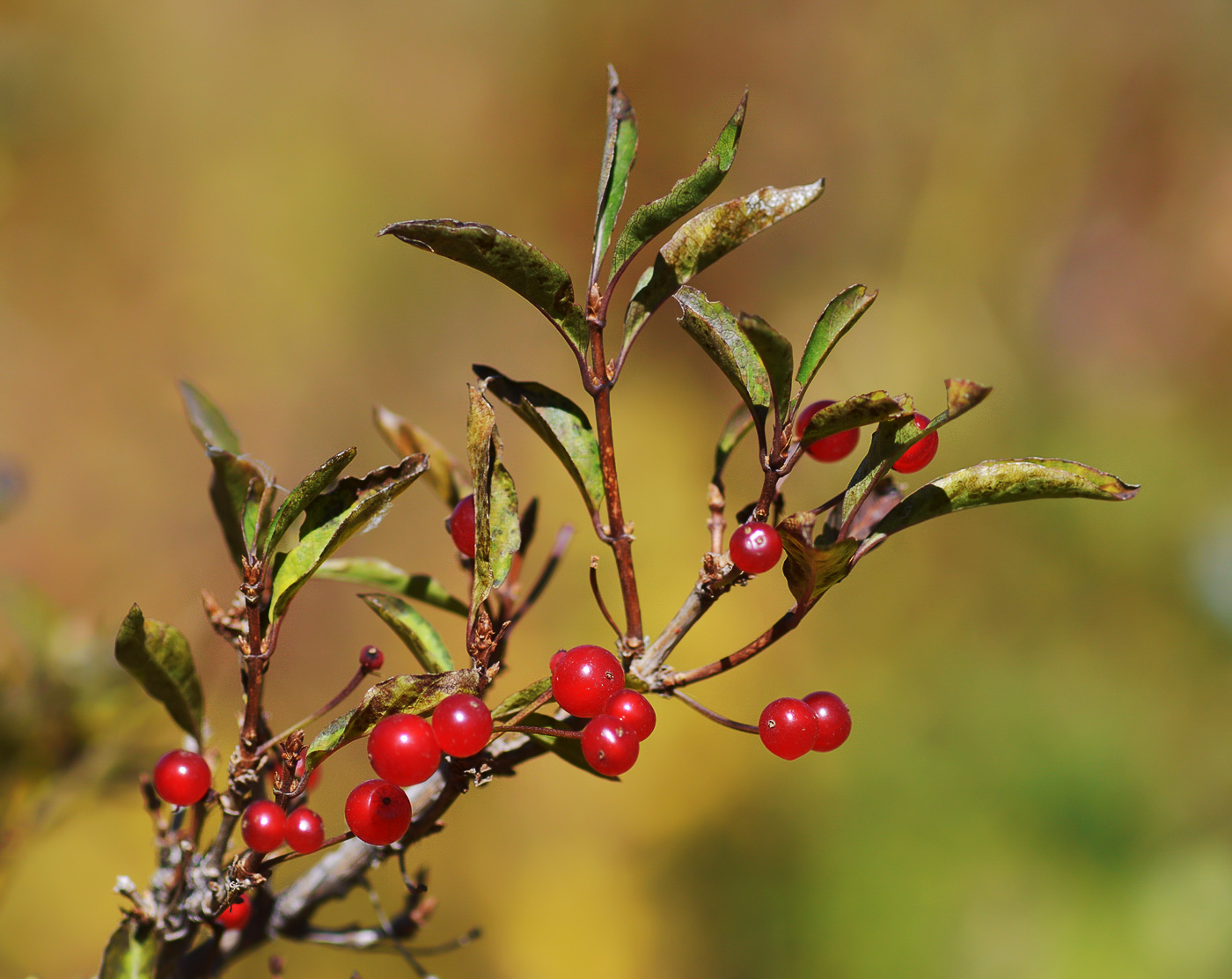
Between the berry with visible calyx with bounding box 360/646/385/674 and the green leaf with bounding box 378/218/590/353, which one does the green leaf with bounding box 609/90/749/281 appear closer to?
the green leaf with bounding box 378/218/590/353

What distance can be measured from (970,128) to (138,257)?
3157 mm

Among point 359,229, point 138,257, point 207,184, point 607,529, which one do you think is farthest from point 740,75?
point 607,529

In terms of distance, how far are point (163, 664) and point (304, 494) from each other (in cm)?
15

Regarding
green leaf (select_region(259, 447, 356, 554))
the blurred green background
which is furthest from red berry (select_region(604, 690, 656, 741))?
the blurred green background

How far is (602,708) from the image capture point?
49 cm

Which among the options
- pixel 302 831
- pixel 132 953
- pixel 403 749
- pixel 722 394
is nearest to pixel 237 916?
pixel 132 953

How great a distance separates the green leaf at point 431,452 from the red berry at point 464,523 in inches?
4.2

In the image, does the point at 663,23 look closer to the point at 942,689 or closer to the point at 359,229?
the point at 359,229

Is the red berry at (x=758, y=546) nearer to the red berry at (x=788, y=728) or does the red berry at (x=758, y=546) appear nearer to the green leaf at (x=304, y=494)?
the red berry at (x=788, y=728)

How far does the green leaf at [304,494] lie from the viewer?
479 millimetres

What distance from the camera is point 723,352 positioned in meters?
0.48

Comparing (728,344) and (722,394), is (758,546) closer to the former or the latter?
(728,344)

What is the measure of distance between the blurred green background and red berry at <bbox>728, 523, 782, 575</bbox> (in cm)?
167

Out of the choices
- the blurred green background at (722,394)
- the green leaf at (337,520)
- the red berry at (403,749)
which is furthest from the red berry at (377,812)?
the blurred green background at (722,394)
